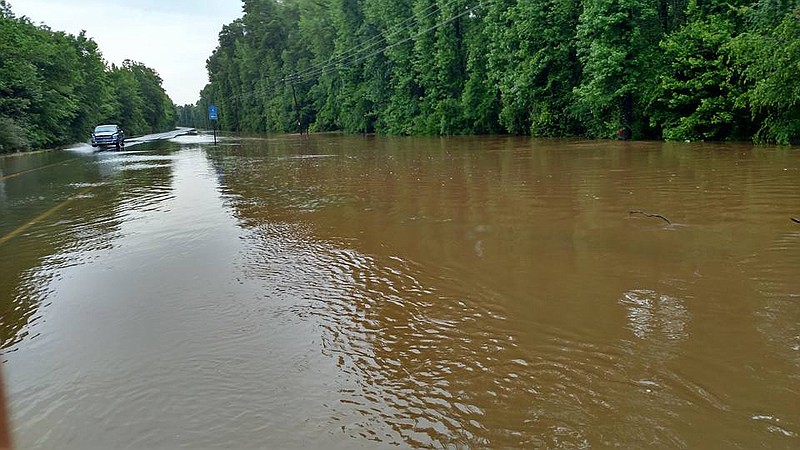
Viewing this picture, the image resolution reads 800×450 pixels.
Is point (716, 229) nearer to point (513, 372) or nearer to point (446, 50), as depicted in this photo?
point (513, 372)

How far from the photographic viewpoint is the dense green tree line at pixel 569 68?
70.4 ft

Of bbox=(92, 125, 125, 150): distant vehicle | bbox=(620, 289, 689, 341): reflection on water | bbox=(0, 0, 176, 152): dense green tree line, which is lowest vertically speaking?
bbox=(620, 289, 689, 341): reflection on water

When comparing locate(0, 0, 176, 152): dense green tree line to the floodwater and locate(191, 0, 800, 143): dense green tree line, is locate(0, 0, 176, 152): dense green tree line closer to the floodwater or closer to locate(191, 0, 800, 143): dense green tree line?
locate(191, 0, 800, 143): dense green tree line

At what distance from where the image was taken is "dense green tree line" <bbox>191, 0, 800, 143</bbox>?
70.4 feet

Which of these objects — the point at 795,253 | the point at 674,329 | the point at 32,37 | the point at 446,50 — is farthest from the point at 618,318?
the point at 32,37

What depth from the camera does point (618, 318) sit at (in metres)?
4.61

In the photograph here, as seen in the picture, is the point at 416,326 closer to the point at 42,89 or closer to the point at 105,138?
the point at 105,138

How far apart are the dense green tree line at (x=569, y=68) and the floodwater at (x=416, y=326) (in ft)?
46.4

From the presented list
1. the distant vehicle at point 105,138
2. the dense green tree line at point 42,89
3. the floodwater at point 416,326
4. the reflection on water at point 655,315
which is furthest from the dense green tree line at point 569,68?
the dense green tree line at point 42,89

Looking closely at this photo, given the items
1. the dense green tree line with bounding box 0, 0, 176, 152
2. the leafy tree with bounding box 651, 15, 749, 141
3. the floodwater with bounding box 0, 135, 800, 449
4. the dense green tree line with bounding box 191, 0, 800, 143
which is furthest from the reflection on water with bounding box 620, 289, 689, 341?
the dense green tree line with bounding box 0, 0, 176, 152

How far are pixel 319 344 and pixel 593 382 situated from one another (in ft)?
Result: 6.69

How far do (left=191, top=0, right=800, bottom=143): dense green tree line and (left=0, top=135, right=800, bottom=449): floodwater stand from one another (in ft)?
46.4

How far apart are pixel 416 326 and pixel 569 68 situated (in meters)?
33.3

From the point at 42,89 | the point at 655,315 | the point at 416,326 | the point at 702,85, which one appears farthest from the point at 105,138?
the point at 655,315
